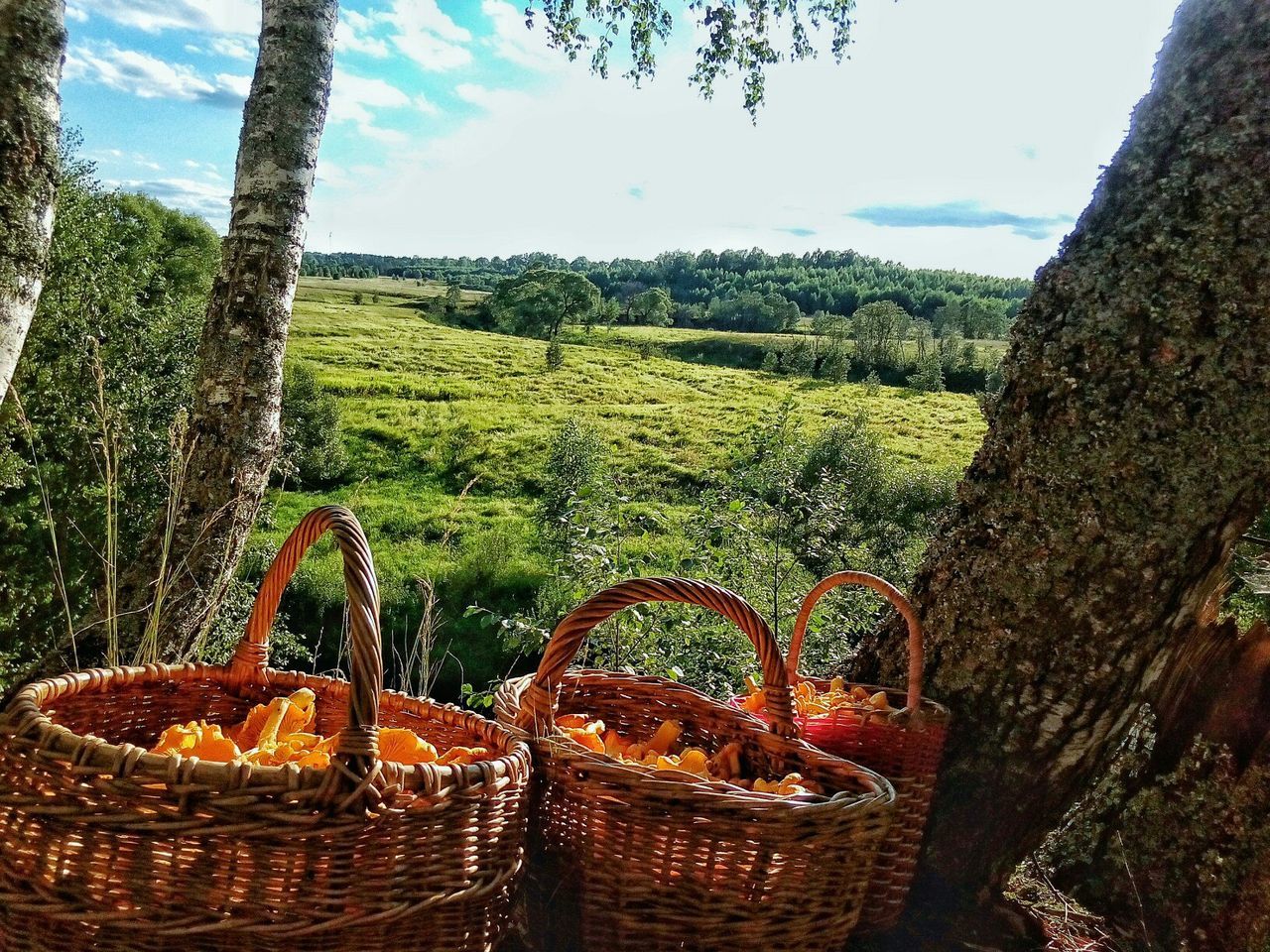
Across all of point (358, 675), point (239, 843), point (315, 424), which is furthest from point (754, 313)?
point (239, 843)

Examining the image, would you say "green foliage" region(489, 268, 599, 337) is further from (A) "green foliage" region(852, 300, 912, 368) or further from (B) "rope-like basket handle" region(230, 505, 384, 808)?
(B) "rope-like basket handle" region(230, 505, 384, 808)

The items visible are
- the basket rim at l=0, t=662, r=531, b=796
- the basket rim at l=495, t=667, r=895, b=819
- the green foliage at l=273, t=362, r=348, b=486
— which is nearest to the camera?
the basket rim at l=0, t=662, r=531, b=796

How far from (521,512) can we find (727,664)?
28.8 m

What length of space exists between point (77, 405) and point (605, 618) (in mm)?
16539

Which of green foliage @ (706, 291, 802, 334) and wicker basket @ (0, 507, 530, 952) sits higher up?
green foliage @ (706, 291, 802, 334)

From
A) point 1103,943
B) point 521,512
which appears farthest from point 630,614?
point 521,512

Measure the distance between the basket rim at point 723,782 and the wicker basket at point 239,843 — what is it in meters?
0.20

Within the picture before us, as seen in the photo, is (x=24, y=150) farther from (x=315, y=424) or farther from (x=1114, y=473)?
(x=315, y=424)

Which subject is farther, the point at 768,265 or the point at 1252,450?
the point at 768,265

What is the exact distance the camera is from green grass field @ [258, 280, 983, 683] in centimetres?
2798

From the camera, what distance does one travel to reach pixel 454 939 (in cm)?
141

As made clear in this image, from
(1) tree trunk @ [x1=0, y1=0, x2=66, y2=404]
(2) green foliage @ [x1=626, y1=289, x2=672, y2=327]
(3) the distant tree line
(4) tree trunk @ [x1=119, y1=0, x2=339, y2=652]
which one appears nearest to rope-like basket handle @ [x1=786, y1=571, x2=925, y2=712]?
(1) tree trunk @ [x1=0, y1=0, x2=66, y2=404]

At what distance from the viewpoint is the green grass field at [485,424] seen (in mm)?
27984

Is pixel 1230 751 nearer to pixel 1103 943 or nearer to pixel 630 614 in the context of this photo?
pixel 1103 943
